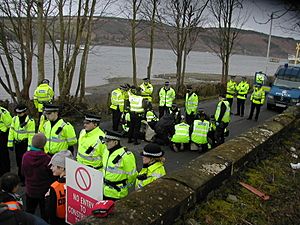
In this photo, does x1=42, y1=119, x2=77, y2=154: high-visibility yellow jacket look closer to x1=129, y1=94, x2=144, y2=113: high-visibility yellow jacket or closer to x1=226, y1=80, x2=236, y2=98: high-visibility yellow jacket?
x1=129, y1=94, x2=144, y2=113: high-visibility yellow jacket

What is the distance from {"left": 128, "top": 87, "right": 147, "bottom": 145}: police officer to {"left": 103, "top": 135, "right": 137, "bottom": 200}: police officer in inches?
208

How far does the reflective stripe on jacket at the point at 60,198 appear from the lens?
13.1ft

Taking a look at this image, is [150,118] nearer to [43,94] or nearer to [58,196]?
[43,94]

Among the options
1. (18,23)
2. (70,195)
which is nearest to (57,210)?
(70,195)

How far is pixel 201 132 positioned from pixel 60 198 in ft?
19.9

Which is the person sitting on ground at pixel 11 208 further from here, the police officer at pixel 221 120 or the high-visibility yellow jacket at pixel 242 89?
the high-visibility yellow jacket at pixel 242 89

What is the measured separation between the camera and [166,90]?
1269 cm

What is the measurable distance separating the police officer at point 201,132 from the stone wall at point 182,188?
402 cm

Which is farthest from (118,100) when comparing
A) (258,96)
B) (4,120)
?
(258,96)

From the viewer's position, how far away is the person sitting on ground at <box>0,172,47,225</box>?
98.9 inches

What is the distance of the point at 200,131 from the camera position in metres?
9.45

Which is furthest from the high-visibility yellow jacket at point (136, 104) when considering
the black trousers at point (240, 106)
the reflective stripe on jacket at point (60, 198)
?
the black trousers at point (240, 106)

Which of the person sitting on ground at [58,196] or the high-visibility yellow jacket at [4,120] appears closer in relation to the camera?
the person sitting on ground at [58,196]

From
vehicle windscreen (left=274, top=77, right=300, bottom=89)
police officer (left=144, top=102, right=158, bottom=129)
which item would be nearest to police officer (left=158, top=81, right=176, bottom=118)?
police officer (left=144, top=102, right=158, bottom=129)
